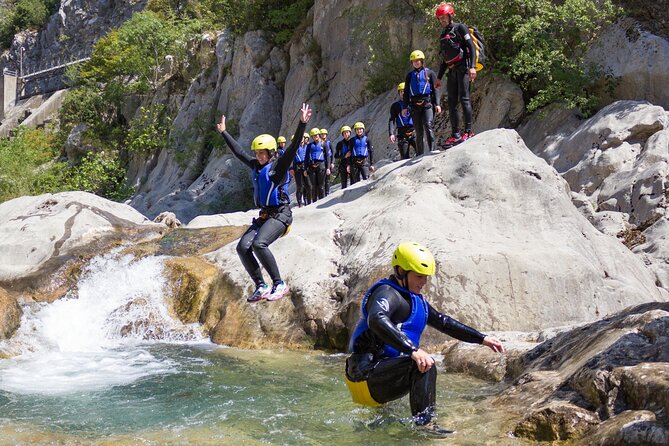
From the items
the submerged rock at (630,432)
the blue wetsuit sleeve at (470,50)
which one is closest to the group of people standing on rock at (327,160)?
the blue wetsuit sleeve at (470,50)

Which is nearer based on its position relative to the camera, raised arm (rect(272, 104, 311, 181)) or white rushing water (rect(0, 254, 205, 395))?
raised arm (rect(272, 104, 311, 181))

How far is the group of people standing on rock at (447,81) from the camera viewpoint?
10.6m

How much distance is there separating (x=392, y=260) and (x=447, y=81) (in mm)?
6299

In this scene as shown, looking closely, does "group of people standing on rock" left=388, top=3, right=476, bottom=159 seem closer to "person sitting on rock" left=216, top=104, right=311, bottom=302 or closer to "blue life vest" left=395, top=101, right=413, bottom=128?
"blue life vest" left=395, top=101, right=413, bottom=128

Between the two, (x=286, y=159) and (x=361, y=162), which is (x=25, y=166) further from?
A: (x=286, y=159)

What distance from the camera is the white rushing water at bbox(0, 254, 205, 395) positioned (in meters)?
8.20

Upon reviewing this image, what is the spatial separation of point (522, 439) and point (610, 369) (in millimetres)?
781

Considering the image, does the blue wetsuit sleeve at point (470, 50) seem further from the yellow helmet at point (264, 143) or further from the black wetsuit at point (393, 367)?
the black wetsuit at point (393, 367)

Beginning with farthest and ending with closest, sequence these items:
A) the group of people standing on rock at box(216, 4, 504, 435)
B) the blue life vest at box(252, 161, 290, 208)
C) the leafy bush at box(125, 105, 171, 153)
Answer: the leafy bush at box(125, 105, 171, 153) → the blue life vest at box(252, 161, 290, 208) → the group of people standing on rock at box(216, 4, 504, 435)

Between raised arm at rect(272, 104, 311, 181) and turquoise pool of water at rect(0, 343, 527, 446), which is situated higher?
raised arm at rect(272, 104, 311, 181)

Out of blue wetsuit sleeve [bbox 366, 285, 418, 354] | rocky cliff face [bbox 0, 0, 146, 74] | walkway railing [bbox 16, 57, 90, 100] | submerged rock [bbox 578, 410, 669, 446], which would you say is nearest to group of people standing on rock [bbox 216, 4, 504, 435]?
blue wetsuit sleeve [bbox 366, 285, 418, 354]

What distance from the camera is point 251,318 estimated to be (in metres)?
10.0

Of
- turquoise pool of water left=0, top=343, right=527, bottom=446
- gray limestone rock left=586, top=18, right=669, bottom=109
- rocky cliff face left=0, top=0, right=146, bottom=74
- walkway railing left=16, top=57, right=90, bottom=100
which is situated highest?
rocky cliff face left=0, top=0, right=146, bottom=74

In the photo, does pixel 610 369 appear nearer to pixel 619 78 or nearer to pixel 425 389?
pixel 425 389
